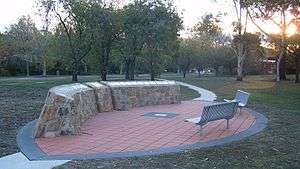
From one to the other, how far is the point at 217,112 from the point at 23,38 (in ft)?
148

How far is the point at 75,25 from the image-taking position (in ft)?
108

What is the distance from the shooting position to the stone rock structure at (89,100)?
30.7 ft

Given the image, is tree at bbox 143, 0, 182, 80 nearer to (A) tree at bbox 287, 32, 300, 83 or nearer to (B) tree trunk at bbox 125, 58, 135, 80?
(B) tree trunk at bbox 125, 58, 135, 80

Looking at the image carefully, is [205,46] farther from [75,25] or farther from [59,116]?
[59,116]

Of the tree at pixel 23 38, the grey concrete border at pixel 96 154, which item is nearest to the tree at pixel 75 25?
the tree at pixel 23 38

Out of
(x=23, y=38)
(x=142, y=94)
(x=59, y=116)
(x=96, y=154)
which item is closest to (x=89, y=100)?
(x=59, y=116)

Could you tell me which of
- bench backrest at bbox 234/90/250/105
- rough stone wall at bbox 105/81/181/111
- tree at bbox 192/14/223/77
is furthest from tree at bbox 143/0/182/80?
tree at bbox 192/14/223/77

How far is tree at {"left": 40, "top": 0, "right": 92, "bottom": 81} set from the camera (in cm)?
3089

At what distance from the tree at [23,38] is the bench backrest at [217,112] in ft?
133

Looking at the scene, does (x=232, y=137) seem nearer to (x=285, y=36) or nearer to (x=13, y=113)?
(x=13, y=113)

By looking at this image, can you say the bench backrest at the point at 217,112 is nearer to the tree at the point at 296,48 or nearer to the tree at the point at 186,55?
the tree at the point at 296,48

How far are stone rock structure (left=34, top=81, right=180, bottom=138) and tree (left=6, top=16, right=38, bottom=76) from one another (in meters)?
34.4

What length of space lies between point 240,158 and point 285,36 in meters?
32.1

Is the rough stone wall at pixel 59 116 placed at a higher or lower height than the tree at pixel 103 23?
lower
